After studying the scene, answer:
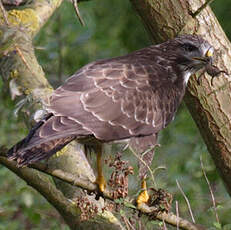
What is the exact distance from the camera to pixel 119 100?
4.76 m

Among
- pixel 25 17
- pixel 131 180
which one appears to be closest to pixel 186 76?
pixel 131 180

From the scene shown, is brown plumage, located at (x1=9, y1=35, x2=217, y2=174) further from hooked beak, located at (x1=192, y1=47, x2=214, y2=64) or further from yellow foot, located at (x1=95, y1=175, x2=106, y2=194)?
yellow foot, located at (x1=95, y1=175, x2=106, y2=194)

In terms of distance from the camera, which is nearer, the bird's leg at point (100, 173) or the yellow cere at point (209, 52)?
the bird's leg at point (100, 173)

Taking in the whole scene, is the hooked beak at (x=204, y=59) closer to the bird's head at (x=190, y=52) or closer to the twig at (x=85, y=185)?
the bird's head at (x=190, y=52)

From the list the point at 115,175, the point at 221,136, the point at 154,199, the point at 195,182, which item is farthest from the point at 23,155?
the point at 195,182

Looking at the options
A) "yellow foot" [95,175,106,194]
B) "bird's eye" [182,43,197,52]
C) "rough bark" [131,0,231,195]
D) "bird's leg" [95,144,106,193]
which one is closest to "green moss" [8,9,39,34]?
"rough bark" [131,0,231,195]

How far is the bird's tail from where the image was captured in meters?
4.01

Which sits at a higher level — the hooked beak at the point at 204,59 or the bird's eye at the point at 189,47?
the bird's eye at the point at 189,47

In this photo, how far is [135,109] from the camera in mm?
4875

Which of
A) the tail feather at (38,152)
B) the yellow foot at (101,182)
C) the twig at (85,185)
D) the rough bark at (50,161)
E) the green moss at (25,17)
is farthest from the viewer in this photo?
the green moss at (25,17)

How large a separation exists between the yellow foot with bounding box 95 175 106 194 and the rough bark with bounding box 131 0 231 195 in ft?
3.44

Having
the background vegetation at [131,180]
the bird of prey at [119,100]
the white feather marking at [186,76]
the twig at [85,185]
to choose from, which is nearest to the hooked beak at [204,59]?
the bird of prey at [119,100]

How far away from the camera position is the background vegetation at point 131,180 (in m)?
6.64

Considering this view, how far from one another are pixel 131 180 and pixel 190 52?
4.33 feet
